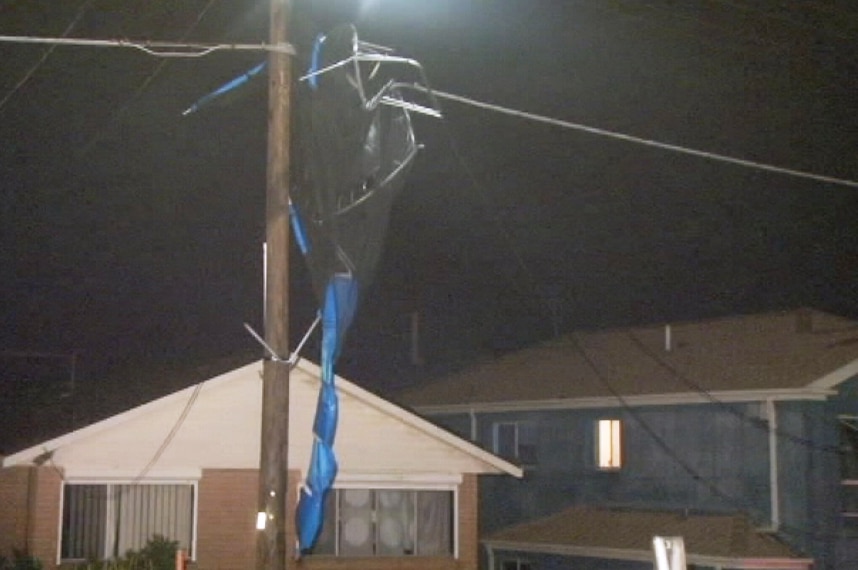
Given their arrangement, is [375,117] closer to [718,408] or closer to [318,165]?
[318,165]

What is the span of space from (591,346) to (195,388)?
14.3 metres

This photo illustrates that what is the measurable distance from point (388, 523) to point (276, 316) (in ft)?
37.7

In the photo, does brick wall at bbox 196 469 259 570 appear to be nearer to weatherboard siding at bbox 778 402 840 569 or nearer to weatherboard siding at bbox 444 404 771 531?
weatherboard siding at bbox 444 404 771 531

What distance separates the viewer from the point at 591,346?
107 feet

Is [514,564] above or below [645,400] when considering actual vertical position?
below

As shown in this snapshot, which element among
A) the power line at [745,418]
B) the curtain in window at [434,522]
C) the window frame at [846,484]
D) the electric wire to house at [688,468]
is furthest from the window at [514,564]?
the curtain in window at [434,522]

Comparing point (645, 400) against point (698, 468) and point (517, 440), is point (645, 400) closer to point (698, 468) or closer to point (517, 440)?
point (698, 468)

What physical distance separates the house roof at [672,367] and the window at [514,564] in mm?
3451

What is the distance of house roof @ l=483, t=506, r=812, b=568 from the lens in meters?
24.1

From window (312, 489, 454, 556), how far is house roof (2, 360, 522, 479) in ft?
1.47

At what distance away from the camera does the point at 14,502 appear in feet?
65.3

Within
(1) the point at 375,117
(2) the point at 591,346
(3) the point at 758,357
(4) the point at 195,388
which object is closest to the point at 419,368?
(2) the point at 591,346

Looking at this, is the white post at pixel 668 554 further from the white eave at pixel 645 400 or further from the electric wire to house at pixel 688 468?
the electric wire to house at pixel 688 468

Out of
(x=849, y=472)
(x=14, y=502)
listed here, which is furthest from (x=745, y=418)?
(x=14, y=502)
